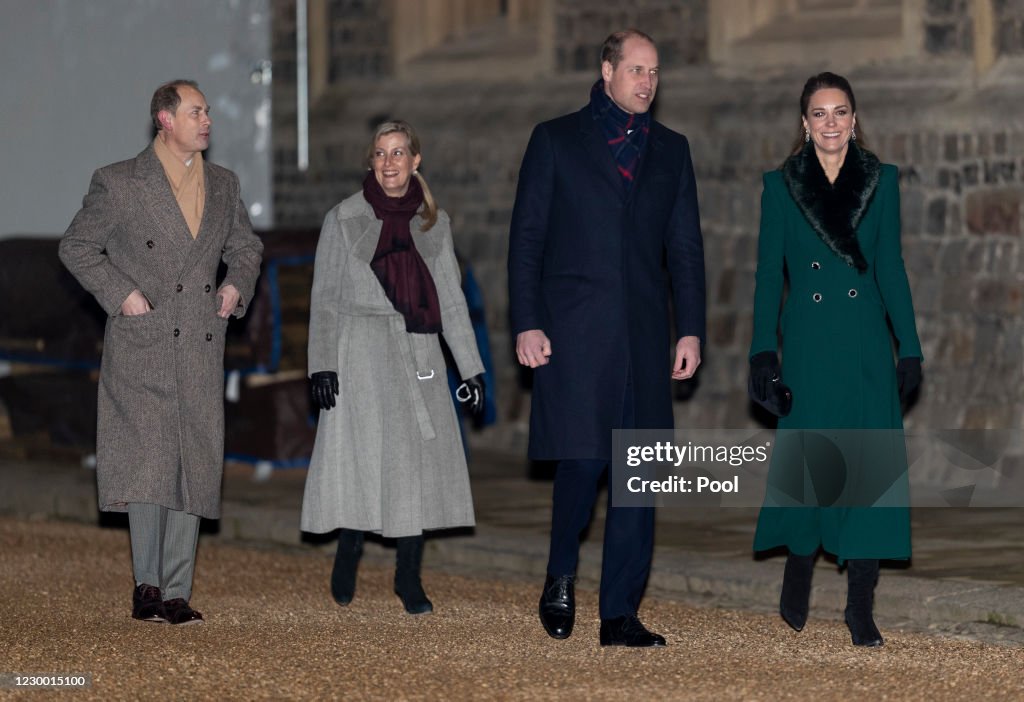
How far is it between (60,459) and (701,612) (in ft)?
20.7

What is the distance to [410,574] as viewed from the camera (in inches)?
A: 323

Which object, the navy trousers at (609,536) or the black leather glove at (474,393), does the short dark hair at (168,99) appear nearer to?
the black leather glove at (474,393)

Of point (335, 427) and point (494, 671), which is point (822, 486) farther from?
point (335, 427)

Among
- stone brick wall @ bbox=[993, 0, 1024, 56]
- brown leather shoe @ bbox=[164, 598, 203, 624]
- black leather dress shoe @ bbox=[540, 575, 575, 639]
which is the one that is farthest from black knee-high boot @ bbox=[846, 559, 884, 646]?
stone brick wall @ bbox=[993, 0, 1024, 56]

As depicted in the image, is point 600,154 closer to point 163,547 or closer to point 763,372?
point 763,372

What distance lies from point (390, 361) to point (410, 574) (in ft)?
2.57

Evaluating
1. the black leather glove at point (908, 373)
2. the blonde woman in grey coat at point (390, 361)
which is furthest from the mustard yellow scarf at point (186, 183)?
the black leather glove at point (908, 373)

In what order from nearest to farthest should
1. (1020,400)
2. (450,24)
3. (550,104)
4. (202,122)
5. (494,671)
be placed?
1. (494,671)
2. (202,122)
3. (1020,400)
4. (550,104)
5. (450,24)

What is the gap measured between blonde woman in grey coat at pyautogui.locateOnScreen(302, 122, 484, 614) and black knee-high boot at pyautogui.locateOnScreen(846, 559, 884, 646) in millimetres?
1594

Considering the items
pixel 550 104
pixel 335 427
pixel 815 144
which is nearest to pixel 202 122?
pixel 335 427

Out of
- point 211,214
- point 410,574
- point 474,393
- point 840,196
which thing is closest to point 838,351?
point 840,196

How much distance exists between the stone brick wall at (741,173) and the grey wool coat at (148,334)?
543cm

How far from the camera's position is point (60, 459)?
13570 mm

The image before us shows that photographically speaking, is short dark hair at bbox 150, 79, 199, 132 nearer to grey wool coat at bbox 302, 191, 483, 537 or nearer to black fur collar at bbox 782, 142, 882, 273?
grey wool coat at bbox 302, 191, 483, 537
